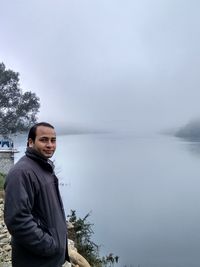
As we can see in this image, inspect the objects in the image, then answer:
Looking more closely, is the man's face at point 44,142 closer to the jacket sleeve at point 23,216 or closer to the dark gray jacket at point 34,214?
the dark gray jacket at point 34,214

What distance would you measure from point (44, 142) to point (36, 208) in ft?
1.67

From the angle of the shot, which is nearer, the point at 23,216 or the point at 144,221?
the point at 23,216

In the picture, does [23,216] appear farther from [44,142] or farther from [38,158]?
[44,142]

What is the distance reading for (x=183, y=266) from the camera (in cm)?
1830

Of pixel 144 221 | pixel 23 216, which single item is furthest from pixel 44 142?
pixel 144 221

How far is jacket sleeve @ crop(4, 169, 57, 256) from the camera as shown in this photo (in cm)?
238

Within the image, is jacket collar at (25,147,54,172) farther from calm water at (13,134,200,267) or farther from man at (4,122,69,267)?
calm water at (13,134,200,267)

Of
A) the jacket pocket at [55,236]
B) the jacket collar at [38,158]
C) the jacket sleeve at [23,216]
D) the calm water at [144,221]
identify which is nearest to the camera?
the jacket sleeve at [23,216]

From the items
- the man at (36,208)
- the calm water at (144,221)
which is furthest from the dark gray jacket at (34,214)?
the calm water at (144,221)

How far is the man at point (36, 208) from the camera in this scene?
7.88ft

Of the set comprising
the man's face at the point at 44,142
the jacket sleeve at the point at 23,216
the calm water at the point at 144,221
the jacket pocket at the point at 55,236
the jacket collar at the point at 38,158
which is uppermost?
the man's face at the point at 44,142

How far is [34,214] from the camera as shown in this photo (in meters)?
2.53

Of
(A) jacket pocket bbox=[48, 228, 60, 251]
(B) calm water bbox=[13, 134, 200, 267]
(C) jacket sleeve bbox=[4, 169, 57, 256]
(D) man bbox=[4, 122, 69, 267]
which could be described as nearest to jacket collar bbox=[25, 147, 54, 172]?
(D) man bbox=[4, 122, 69, 267]

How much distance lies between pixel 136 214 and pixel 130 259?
1361 centimetres
